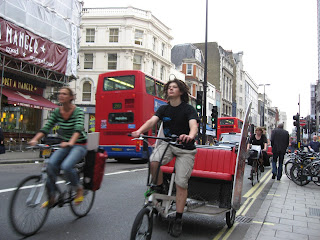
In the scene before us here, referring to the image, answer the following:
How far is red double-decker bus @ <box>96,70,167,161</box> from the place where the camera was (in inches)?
556

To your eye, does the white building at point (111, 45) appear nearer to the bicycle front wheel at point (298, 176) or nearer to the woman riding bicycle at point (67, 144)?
the bicycle front wheel at point (298, 176)

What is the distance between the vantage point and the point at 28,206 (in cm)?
370

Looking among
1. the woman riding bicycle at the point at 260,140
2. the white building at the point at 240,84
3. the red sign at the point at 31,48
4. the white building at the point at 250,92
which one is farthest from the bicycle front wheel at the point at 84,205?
the white building at the point at 250,92

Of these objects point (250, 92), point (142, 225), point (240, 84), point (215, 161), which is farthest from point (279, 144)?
point (250, 92)

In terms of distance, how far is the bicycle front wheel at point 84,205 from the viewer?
4.41m

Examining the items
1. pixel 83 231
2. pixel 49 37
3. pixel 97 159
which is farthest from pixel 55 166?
pixel 49 37

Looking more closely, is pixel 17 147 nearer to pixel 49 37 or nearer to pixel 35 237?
pixel 49 37

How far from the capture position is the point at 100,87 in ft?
49.0

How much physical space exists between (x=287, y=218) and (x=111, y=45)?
30252 millimetres

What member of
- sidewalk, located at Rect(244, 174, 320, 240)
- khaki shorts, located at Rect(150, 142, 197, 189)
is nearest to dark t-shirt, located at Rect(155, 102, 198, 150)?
khaki shorts, located at Rect(150, 142, 197, 189)

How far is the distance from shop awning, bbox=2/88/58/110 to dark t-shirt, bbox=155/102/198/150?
51.4ft

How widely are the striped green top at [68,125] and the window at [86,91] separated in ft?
94.7

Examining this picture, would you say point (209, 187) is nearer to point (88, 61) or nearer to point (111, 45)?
point (111, 45)

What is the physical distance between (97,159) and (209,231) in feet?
5.83
